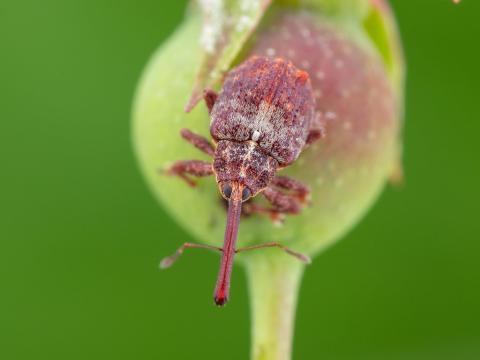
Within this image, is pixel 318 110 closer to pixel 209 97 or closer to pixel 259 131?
pixel 259 131

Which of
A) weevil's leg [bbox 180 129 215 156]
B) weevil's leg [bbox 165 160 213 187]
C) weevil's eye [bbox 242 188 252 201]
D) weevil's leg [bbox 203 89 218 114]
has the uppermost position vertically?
weevil's leg [bbox 203 89 218 114]

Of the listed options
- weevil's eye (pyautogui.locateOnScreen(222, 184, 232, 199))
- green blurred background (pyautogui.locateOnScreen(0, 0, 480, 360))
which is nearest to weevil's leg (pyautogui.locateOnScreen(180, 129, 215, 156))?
weevil's eye (pyautogui.locateOnScreen(222, 184, 232, 199))

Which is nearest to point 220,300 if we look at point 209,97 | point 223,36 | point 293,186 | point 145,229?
point 293,186

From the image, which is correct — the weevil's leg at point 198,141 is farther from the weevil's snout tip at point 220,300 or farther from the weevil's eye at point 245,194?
the weevil's snout tip at point 220,300

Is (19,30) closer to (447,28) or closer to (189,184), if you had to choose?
(447,28)

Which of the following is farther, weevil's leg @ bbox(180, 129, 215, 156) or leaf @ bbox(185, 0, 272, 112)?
weevil's leg @ bbox(180, 129, 215, 156)

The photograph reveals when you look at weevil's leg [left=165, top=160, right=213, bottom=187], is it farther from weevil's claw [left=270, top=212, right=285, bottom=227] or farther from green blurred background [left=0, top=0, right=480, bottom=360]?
green blurred background [left=0, top=0, right=480, bottom=360]

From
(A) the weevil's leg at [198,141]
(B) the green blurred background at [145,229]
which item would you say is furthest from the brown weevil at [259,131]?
(B) the green blurred background at [145,229]

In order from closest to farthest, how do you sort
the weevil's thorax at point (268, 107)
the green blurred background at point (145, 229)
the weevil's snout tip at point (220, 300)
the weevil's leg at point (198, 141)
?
1. the weevil's snout tip at point (220, 300)
2. the weevil's thorax at point (268, 107)
3. the weevil's leg at point (198, 141)
4. the green blurred background at point (145, 229)
